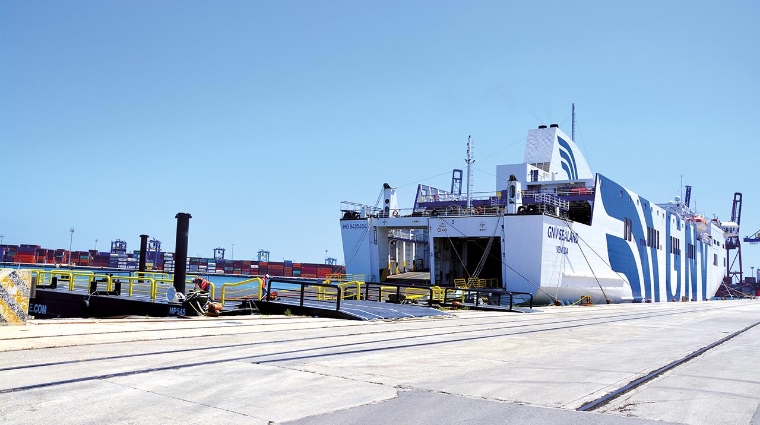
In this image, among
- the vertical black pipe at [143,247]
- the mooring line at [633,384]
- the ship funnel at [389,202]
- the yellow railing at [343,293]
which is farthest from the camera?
the ship funnel at [389,202]

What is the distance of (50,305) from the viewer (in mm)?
21844

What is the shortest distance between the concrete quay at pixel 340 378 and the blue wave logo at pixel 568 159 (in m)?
34.2

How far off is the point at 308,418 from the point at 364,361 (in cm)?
362

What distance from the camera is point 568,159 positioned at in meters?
47.8

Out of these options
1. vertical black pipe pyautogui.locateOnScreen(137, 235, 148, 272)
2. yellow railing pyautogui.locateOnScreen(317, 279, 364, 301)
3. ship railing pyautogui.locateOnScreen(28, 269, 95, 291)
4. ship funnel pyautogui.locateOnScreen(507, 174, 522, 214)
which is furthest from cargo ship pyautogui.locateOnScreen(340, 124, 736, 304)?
ship railing pyautogui.locateOnScreen(28, 269, 95, 291)

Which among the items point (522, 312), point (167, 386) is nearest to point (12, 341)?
point (167, 386)

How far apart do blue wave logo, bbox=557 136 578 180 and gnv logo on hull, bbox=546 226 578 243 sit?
41.8ft

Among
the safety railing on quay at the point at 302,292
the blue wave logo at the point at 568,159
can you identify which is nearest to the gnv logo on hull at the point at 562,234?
the safety railing on quay at the point at 302,292

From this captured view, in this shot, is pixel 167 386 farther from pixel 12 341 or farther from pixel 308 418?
pixel 12 341

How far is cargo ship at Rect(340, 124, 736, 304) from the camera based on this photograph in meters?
31.7

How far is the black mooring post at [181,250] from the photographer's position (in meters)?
18.8

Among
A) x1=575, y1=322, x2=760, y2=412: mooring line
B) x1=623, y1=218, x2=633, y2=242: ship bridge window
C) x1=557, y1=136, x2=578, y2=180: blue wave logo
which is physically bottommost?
x1=575, y1=322, x2=760, y2=412: mooring line

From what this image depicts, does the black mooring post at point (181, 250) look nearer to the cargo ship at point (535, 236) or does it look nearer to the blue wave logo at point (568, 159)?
the cargo ship at point (535, 236)

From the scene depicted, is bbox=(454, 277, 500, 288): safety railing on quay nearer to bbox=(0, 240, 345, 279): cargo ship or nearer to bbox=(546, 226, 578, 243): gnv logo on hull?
bbox=(546, 226, 578, 243): gnv logo on hull
